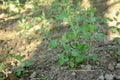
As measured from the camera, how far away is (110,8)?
595 centimetres

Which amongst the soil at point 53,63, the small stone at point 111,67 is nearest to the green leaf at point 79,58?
the soil at point 53,63

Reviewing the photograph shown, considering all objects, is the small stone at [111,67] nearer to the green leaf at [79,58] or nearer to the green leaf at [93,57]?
the green leaf at [93,57]

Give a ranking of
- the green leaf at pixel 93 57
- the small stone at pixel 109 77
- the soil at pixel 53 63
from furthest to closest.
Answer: the green leaf at pixel 93 57
the soil at pixel 53 63
the small stone at pixel 109 77

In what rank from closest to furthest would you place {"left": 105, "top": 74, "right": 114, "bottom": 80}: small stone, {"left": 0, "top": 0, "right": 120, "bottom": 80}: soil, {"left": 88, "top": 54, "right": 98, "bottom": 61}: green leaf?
{"left": 105, "top": 74, "right": 114, "bottom": 80}: small stone
{"left": 0, "top": 0, "right": 120, "bottom": 80}: soil
{"left": 88, "top": 54, "right": 98, "bottom": 61}: green leaf

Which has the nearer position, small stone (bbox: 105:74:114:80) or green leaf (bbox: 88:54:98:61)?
small stone (bbox: 105:74:114:80)

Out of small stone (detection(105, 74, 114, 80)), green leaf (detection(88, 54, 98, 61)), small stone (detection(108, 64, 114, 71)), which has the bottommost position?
small stone (detection(105, 74, 114, 80))

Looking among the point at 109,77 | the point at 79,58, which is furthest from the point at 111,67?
the point at 79,58

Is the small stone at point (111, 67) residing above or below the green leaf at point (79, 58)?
below

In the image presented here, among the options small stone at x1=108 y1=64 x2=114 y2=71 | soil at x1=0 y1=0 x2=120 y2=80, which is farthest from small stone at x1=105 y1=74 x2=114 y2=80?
small stone at x1=108 y1=64 x2=114 y2=71

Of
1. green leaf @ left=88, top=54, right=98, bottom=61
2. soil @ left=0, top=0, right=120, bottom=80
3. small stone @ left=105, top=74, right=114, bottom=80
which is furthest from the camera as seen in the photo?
green leaf @ left=88, top=54, right=98, bottom=61

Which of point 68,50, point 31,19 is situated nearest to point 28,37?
point 31,19

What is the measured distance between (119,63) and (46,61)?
1109 mm

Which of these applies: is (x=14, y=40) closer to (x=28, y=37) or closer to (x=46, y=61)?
(x=28, y=37)

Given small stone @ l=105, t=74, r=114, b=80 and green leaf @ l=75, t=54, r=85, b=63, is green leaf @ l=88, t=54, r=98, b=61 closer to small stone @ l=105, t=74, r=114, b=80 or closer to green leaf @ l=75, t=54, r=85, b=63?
green leaf @ l=75, t=54, r=85, b=63
